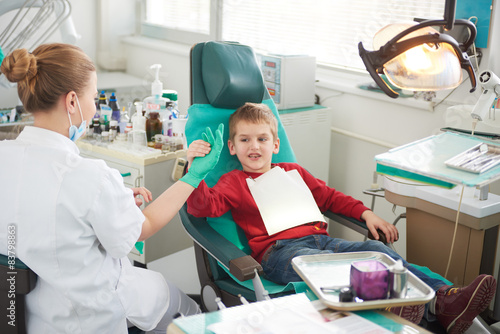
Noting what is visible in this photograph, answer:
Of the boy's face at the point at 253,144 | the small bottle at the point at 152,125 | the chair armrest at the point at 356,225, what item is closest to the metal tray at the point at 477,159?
the chair armrest at the point at 356,225

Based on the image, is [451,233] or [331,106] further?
[331,106]

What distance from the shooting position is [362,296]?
1153mm

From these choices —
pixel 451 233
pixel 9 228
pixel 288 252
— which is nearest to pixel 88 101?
pixel 9 228

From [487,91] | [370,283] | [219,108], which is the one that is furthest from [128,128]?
[370,283]

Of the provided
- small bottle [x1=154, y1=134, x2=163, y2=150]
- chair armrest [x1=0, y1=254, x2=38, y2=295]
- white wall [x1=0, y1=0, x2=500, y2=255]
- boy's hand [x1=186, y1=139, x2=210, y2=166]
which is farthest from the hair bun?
white wall [x1=0, y1=0, x2=500, y2=255]

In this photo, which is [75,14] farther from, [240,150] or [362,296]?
[362,296]

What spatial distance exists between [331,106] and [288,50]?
1.84 ft

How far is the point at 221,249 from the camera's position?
5.53 ft

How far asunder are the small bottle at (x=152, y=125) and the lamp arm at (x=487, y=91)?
1433 millimetres

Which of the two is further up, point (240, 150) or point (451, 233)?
point (240, 150)

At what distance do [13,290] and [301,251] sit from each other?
863 millimetres

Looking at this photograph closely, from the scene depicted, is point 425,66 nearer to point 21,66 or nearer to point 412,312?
point 412,312

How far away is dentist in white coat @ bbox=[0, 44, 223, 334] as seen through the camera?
1.29 metres

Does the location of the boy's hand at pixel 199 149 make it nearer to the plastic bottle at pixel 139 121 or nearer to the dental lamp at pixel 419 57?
the dental lamp at pixel 419 57
